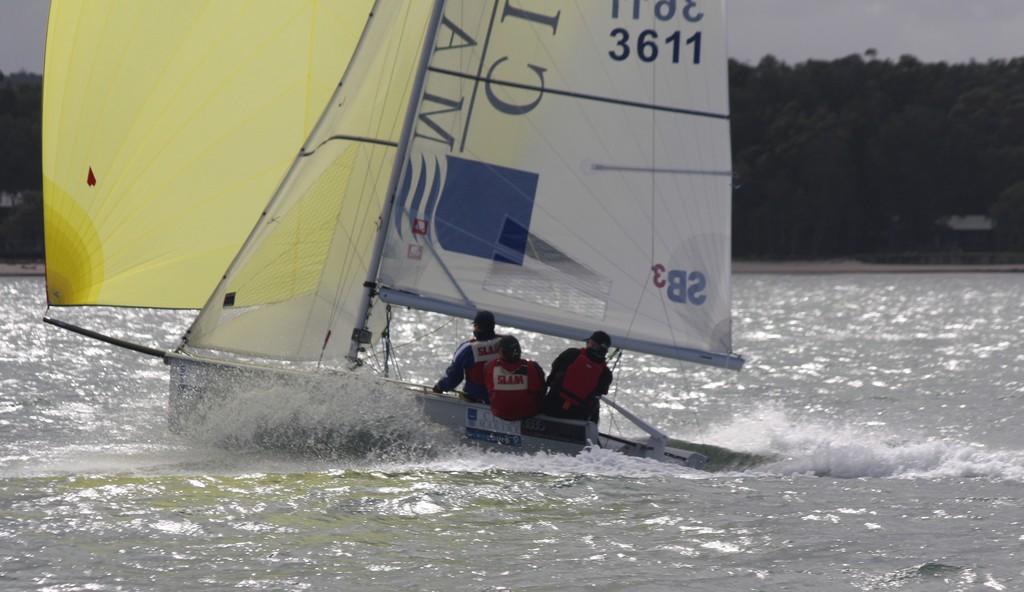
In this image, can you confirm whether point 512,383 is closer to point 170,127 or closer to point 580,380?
point 580,380

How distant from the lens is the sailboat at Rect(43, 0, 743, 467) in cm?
880

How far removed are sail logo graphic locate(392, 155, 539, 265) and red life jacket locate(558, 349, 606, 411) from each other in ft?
3.12

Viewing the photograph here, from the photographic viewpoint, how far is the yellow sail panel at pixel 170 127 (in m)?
8.91

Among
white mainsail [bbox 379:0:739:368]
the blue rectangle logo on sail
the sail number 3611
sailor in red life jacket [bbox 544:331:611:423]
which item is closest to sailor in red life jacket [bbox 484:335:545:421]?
sailor in red life jacket [bbox 544:331:611:423]

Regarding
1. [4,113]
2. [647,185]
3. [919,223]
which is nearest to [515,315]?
[647,185]

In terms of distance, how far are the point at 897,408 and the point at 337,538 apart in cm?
849

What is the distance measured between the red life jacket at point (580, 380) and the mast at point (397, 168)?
133 cm

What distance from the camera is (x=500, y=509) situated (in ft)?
24.2

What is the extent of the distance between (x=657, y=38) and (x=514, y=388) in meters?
2.42

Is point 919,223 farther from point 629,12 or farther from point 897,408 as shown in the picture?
point 629,12

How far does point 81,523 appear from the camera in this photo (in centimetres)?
679

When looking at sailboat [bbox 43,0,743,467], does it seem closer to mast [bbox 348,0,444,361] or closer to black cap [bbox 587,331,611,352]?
mast [bbox 348,0,444,361]

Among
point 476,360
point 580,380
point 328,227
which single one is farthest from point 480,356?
point 328,227

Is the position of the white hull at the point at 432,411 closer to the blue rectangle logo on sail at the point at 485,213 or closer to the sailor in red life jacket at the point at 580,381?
the sailor in red life jacket at the point at 580,381
